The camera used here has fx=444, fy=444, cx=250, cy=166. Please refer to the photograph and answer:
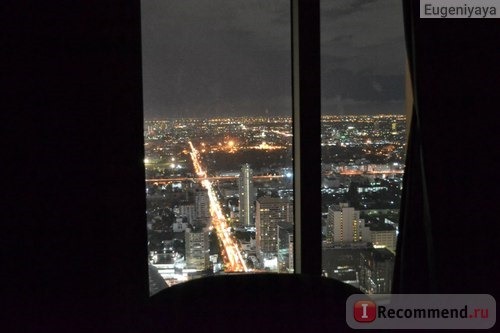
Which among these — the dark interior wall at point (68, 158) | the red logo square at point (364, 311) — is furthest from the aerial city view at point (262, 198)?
the red logo square at point (364, 311)

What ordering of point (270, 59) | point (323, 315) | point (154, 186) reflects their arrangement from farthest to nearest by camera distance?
point (270, 59), point (154, 186), point (323, 315)

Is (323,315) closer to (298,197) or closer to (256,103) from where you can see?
(298,197)

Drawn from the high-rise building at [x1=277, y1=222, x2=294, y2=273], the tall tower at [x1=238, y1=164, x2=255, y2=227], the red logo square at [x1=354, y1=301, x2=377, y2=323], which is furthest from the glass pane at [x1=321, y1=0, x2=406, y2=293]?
the red logo square at [x1=354, y1=301, x2=377, y2=323]

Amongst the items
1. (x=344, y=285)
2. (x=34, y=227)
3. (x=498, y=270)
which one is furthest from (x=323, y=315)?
(x=498, y=270)

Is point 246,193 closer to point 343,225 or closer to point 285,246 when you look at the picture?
point 285,246

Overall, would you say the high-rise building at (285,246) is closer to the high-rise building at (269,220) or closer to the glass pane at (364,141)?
the high-rise building at (269,220)

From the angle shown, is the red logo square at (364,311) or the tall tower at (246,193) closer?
the red logo square at (364,311)

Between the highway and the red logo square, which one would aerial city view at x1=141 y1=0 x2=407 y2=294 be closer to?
the highway
